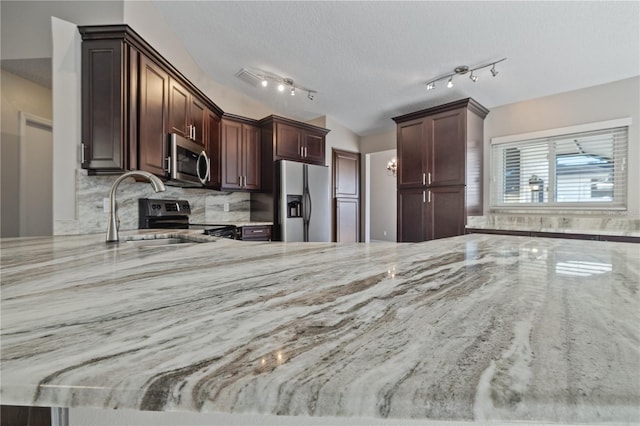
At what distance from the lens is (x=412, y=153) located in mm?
3789

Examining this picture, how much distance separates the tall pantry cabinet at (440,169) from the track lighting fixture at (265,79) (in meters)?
1.41

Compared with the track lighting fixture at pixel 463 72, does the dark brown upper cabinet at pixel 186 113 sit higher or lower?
lower

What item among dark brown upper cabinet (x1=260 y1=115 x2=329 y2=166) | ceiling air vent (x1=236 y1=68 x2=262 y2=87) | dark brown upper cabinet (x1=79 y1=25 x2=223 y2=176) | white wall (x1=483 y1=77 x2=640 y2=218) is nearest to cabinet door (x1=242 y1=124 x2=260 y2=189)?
dark brown upper cabinet (x1=260 y1=115 x2=329 y2=166)

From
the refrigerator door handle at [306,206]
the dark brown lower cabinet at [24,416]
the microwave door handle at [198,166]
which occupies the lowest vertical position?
the dark brown lower cabinet at [24,416]

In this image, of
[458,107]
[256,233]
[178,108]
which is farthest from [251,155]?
[458,107]

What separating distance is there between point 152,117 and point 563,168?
13.2ft

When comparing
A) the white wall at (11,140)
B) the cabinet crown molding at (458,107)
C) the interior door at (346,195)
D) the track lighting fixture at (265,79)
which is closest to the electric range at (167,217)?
the white wall at (11,140)

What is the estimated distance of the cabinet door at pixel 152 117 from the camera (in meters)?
2.18

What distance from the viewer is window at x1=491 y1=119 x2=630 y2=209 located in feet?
9.34

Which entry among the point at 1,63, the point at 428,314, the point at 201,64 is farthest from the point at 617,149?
the point at 1,63

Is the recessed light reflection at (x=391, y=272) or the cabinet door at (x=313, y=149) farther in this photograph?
the cabinet door at (x=313, y=149)

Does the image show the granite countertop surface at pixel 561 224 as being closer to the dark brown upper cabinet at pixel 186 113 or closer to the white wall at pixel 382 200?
the dark brown upper cabinet at pixel 186 113

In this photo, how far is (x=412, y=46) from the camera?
8.83ft

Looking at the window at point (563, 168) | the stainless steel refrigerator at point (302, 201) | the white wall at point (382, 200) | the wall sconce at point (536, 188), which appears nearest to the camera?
the window at point (563, 168)
